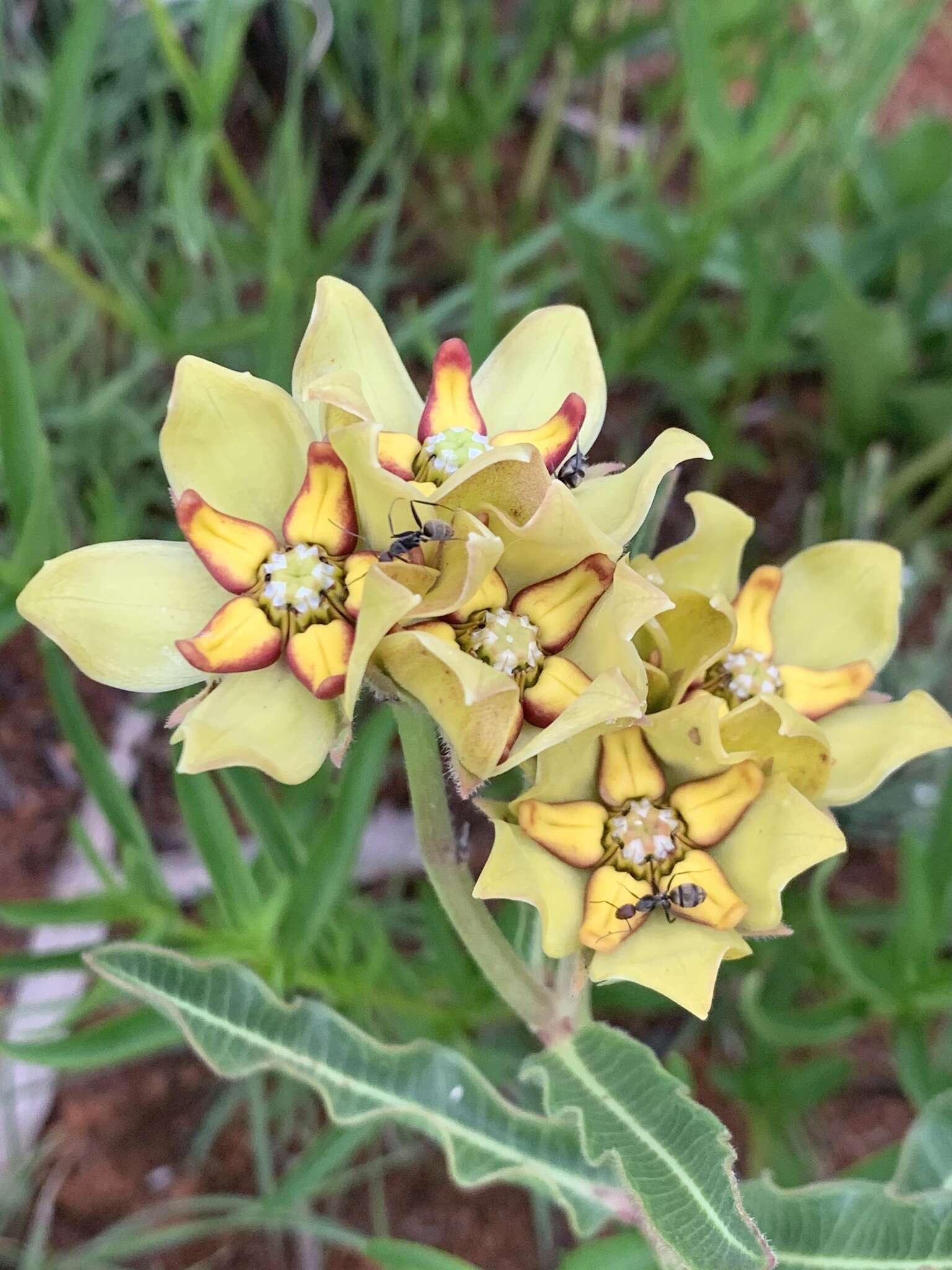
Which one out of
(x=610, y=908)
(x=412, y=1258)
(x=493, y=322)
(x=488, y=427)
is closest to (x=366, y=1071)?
(x=412, y=1258)

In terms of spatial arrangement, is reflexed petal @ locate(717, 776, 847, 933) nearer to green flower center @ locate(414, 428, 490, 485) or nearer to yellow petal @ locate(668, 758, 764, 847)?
yellow petal @ locate(668, 758, 764, 847)

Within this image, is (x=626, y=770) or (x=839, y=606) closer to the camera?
(x=626, y=770)

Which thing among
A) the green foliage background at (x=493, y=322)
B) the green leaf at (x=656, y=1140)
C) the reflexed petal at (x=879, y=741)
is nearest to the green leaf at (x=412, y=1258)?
the green foliage background at (x=493, y=322)

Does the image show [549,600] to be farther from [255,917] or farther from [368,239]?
[368,239]

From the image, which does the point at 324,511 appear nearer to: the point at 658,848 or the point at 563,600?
the point at 563,600

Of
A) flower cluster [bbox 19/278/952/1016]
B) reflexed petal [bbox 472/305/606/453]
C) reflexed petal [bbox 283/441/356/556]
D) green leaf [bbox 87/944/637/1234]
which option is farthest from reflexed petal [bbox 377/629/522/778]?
green leaf [bbox 87/944/637/1234]
